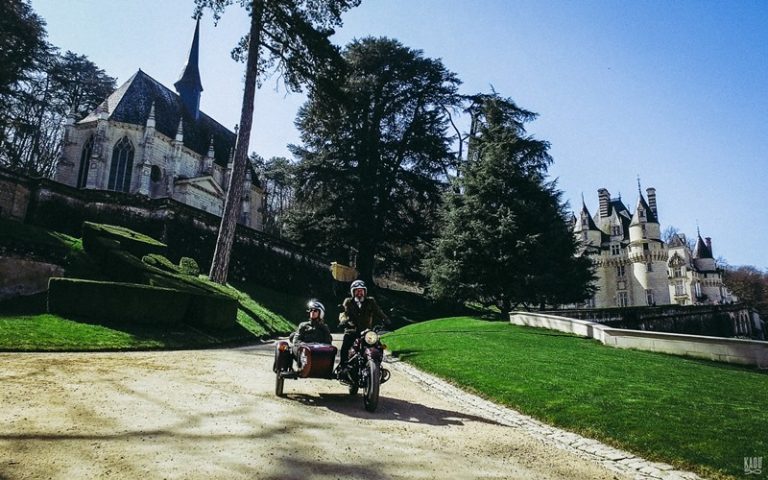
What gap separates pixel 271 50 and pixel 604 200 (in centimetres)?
5518

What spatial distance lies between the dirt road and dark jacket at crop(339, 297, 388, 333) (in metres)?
1.16

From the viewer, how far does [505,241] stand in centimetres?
2209

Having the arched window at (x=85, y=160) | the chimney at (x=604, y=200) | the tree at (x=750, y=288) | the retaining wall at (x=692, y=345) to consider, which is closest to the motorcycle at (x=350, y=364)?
the retaining wall at (x=692, y=345)

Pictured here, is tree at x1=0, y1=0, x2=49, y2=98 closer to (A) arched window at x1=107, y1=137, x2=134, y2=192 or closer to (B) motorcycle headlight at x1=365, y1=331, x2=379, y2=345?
(A) arched window at x1=107, y1=137, x2=134, y2=192

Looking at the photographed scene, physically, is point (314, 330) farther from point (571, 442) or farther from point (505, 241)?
point (505, 241)

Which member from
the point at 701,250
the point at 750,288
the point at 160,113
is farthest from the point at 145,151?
the point at 750,288

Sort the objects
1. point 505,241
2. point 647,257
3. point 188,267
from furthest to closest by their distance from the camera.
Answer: point 647,257 < point 505,241 < point 188,267

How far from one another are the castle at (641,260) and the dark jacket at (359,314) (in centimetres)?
4656

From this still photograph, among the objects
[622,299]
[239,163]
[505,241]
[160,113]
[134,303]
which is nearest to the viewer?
[134,303]

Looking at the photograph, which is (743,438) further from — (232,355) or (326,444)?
(232,355)

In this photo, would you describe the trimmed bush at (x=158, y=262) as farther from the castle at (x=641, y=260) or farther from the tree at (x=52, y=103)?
the castle at (x=641, y=260)

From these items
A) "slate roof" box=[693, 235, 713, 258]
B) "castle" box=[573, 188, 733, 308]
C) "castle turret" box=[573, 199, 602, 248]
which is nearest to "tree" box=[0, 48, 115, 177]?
"castle" box=[573, 188, 733, 308]

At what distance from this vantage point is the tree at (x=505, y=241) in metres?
21.9

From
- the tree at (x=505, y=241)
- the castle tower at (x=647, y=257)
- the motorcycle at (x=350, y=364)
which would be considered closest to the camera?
the motorcycle at (x=350, y=364)
